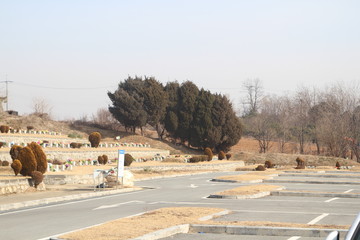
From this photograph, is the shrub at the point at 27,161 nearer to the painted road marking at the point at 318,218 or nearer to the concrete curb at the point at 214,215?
the concrete curb at the point at 214,215

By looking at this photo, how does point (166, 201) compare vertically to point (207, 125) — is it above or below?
below

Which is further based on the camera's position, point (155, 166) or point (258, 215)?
point (155, 166)

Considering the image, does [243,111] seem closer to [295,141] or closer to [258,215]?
[295,141]

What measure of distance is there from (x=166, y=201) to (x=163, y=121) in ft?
161

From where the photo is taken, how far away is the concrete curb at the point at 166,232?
12.1 m

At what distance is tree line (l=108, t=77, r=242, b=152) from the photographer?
67.4m

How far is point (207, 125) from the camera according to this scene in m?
67.0

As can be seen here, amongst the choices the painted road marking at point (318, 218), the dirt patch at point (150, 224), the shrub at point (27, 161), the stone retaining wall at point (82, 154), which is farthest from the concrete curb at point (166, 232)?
the stone retaining wall at point (82, 154)

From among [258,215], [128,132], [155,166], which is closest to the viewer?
[258,215]

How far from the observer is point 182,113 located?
69250mm

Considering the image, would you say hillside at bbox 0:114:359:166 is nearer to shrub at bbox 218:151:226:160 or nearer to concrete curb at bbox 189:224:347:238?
shrub at bbox 218:151:226:160

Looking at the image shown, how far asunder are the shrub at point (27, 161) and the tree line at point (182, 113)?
1591 inches

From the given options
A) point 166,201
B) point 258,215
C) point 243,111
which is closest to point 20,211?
point 166,201

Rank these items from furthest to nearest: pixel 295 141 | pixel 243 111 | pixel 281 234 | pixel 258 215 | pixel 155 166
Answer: pixel 243 111, pixel 295 141, pixel 155 166, pixel 258 215, pixel 281 234
